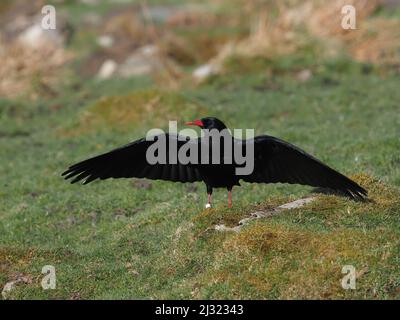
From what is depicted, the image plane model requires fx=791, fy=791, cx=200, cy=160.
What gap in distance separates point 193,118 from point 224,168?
8.54m

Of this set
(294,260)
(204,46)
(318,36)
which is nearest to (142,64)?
(204,46)

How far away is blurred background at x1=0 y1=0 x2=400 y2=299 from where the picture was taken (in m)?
8.49

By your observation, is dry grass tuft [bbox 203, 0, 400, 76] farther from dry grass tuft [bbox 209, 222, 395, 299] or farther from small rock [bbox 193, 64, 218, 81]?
dry grass tuft [bbox 209, 222, 395, 299]

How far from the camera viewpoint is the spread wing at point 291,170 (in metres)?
9.24

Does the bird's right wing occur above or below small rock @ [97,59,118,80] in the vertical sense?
below

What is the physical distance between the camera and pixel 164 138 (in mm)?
9203

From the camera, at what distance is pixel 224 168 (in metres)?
9.35

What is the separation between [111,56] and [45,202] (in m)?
16.6

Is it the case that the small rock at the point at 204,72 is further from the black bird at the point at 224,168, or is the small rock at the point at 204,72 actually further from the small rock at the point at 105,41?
the black bird at the point at 224,168

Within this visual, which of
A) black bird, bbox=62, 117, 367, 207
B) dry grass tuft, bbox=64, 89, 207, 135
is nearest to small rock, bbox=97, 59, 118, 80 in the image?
dry grass tuft, bbox=64, 89, 207, 135

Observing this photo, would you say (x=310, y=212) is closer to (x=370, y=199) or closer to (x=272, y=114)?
(x=370, y=199)

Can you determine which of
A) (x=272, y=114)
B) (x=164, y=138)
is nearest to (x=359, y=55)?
(x=272, y=114)

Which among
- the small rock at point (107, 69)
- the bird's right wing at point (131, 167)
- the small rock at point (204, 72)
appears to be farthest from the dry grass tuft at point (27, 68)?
the bird's right wing at point (131, 167)

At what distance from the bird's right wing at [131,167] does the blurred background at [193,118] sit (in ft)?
2.12
